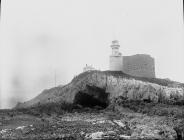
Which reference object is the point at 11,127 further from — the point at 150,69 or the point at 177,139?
the point at 150,69

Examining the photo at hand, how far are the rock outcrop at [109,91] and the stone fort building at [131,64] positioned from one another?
11.0 meters

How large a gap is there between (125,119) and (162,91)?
11.6 metres

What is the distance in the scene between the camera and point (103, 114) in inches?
2085

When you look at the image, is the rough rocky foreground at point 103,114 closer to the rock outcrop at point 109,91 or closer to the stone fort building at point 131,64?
the rock outcrop at point 109,91

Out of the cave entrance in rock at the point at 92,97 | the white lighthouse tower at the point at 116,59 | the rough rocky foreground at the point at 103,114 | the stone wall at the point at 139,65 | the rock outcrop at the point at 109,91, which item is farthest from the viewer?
the white lighthouse tower at the point at 116,59

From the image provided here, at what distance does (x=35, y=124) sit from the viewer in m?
47.4

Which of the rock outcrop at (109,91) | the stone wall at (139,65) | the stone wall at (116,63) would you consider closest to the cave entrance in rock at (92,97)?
the rock outcrop at (109,91)

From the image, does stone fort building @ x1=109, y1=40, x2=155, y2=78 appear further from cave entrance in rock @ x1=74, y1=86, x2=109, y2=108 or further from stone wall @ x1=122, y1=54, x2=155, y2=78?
cave entrance in rock @ x1=74, y1=86, x2=109, y2=108

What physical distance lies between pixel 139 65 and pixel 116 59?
4522mm

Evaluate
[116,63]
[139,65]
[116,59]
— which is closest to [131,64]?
[139,65]

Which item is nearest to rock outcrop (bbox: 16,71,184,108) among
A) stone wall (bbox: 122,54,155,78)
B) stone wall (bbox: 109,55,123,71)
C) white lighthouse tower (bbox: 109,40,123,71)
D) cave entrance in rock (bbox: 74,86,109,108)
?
cave entrance in rock (bbox: 74,86,109,108)

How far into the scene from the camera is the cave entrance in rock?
61816 millimetres

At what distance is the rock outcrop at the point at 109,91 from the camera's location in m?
57.1

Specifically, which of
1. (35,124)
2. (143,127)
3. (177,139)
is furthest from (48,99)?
(177,139)
